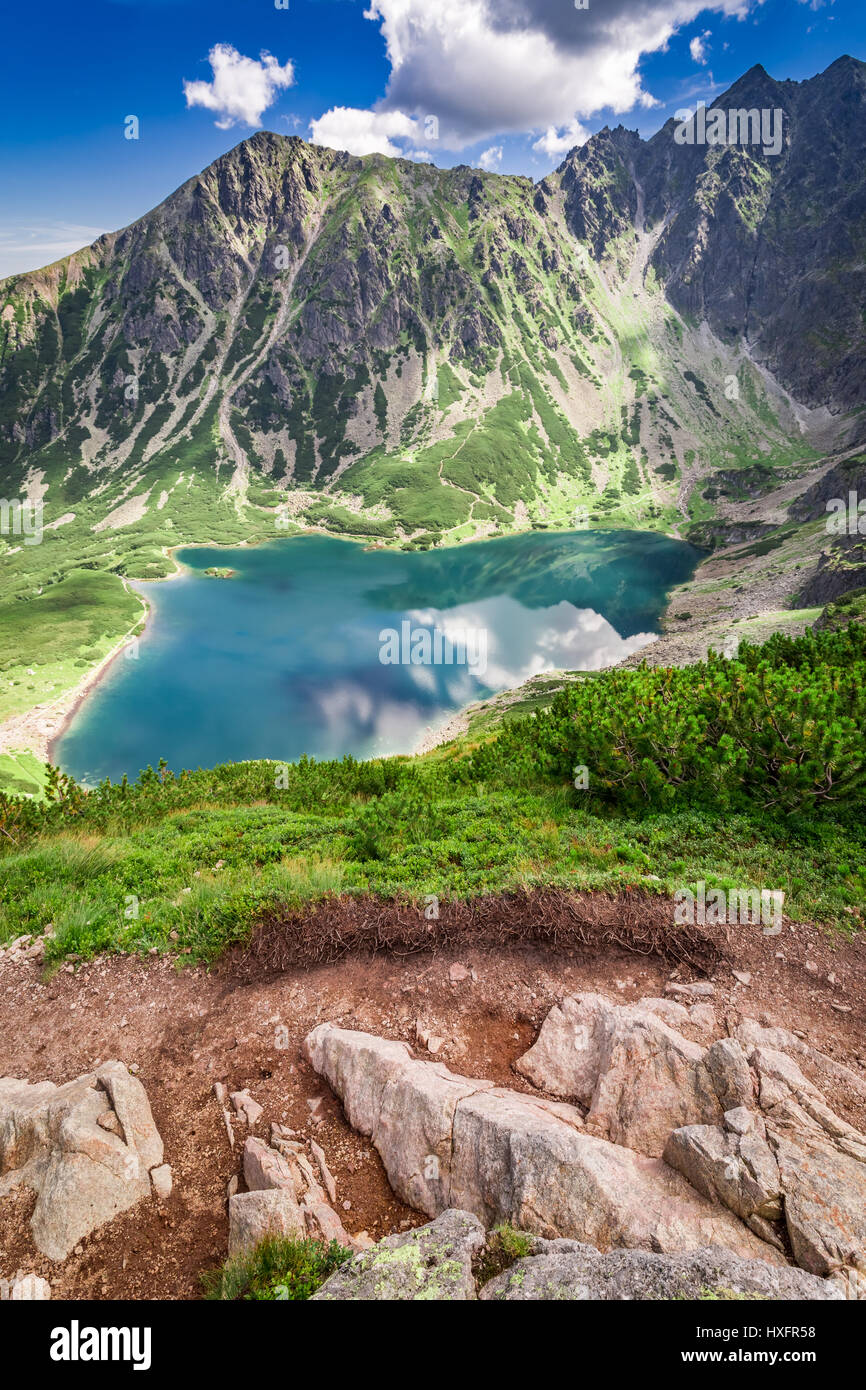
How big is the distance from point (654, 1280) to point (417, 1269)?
6.37ft

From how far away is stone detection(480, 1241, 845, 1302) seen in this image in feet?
14.3

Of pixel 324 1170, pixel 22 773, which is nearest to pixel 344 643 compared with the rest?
pixel 22 773

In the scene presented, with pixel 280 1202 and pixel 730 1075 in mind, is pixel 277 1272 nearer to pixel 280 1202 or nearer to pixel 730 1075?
pixel 280 1202

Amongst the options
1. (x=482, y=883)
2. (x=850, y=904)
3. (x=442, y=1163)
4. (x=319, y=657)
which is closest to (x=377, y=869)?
(x=482, y=883)

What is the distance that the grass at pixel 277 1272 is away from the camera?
15.8 ft

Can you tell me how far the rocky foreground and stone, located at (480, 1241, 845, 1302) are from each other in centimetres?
2

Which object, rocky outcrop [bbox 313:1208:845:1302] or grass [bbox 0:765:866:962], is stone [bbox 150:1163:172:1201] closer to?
rocky outcrop [bbox 313:1208:845:1302]

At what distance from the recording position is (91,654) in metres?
90.2

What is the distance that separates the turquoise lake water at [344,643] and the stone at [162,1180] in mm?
52913

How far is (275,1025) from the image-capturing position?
859 centimetres

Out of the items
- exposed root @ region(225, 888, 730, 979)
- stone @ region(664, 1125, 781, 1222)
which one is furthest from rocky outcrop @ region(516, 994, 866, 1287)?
exposed root @ region(225, 888, 730, 979)

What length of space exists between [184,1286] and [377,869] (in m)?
7.59

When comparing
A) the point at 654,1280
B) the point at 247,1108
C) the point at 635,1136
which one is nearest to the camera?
the point at 654,1280
